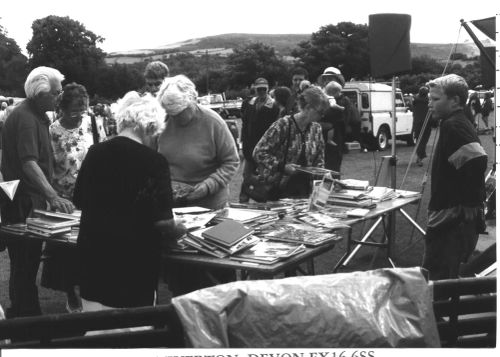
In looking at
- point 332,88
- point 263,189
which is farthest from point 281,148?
point 332,88

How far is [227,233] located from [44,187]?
46.4 inches

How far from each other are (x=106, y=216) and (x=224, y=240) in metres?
0.55

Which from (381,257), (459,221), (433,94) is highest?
(433,94)

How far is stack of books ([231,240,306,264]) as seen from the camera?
2.65m

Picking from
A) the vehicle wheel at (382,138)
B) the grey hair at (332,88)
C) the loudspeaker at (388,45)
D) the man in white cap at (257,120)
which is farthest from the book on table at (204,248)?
the vehicle wheel at (382,138)

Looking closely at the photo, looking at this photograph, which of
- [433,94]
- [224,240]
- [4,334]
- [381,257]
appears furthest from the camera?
[381,257]

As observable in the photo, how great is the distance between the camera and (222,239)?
275 cm

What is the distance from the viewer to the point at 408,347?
4.95 feet

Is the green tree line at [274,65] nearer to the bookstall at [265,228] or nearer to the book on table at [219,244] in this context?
the bookstall at [265,228]

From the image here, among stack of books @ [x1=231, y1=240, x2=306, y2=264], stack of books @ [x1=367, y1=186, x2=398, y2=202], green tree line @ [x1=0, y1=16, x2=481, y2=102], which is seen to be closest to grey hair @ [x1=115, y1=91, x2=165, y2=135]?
stack of books @ [x1=231, y1=240, x2=306, y2=264]

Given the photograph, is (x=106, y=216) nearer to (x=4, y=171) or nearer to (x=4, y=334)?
(x=4, y=334)

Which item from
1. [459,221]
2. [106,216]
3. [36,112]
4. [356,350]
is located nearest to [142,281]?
[106,216]

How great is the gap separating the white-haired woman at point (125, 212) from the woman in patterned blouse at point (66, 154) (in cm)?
129

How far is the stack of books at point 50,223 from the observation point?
312 cm
